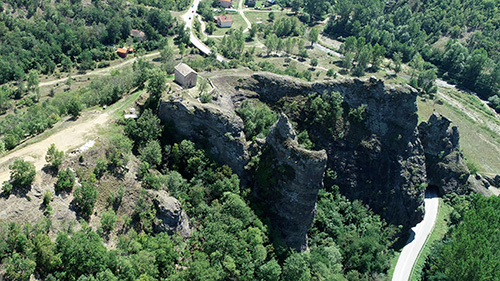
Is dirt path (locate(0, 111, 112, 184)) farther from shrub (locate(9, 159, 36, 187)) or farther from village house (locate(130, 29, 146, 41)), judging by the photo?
village house (locate(130, 29, 146, 41))

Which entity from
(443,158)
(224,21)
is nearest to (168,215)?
(443,158)

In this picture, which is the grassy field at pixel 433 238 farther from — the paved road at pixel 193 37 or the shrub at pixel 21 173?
the paved road at pixel 193 37

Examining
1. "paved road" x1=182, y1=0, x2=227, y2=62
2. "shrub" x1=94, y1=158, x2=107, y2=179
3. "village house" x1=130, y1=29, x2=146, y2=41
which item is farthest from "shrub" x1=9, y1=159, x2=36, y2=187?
"village house" x1=130, y1=29, x2=146, y2=41

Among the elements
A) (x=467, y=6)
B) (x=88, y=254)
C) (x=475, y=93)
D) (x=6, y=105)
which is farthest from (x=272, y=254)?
(x=467, y=6)

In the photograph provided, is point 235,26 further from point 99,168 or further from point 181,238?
point 181,238

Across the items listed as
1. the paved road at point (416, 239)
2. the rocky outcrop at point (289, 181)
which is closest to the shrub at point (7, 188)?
the rocky outcrop at point (289, 181)
